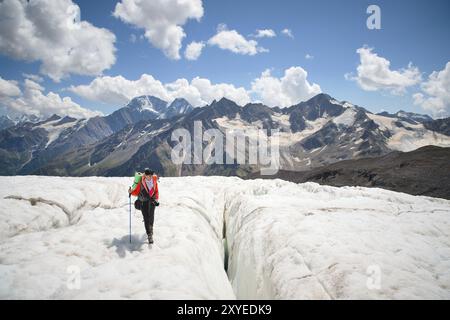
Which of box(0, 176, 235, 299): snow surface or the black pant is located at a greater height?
the black pant

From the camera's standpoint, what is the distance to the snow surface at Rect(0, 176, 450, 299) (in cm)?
1009

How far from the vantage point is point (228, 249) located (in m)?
22.2

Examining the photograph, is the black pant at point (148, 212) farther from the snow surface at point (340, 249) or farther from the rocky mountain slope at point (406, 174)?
the rocky mountain slope at point (406, 174)

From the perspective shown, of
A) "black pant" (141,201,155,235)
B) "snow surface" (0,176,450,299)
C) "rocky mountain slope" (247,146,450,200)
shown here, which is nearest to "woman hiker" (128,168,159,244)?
"black pant" (141,201,155,235)

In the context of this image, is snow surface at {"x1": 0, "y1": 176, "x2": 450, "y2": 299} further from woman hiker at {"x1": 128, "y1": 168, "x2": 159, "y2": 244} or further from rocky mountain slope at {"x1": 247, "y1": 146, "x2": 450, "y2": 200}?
rocky mountain slope at {"x1": 247, "y1": 146, "x2": 450, "y2": 200}

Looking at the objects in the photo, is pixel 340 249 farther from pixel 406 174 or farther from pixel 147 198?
pixel 406 174

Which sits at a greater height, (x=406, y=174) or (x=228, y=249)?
(x=406, y=174)

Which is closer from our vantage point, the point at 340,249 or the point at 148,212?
the point at 340,249

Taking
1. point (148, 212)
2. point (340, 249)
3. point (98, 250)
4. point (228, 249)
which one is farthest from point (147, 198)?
point (228, 249)

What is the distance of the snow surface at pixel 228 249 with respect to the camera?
1009cm

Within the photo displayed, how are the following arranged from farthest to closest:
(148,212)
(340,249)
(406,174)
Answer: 1. (406,174)
2. (148,212)
3. (340,249)

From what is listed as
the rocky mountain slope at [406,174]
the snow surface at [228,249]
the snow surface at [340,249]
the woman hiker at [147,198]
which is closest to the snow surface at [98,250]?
the snow surface at [228,249]

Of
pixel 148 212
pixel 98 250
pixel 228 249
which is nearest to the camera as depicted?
pixel 98 250
